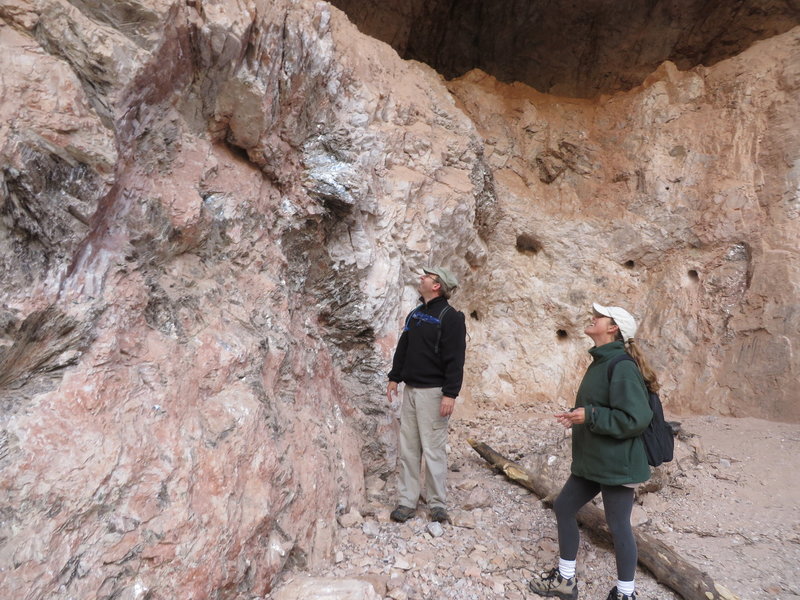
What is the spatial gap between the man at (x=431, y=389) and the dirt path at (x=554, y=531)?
0.18m

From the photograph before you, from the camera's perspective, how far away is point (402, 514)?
3178mm

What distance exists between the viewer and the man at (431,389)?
3.18 meters

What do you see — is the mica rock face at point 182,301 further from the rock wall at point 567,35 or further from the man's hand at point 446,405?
the rock wall at point 567,35

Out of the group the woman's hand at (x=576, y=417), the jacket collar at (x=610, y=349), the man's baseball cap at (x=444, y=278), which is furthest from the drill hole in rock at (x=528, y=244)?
the woman's hand at (x=576, y=417)

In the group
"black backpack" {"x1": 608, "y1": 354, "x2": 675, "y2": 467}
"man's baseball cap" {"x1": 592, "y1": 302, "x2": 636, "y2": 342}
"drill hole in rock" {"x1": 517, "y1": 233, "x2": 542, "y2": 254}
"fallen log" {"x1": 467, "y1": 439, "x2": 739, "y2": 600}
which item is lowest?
"fallen log" {"x1": 467, "y1": 439, "x2": 739, "y2": 600}

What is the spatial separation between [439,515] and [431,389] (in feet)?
2.63

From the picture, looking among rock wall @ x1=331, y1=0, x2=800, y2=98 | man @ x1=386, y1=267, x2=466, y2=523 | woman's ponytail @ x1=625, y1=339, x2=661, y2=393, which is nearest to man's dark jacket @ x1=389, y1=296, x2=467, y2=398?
man @ x1=386, y1=267, x2=466, y2=523

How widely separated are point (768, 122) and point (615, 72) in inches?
104

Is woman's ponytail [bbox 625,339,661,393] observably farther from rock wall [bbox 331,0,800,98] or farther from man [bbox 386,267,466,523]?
rock wall [bbox 331,0,800,98]

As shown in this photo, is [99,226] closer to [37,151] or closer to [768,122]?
[37,151]

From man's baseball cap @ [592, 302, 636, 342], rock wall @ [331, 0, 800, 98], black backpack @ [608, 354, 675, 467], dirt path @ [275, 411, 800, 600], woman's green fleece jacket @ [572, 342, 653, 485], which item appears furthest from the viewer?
rock wall @ [331, 0, 800, 98]

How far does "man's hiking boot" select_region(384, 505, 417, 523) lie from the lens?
125 inches

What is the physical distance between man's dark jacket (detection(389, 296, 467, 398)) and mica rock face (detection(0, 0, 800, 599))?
76cm

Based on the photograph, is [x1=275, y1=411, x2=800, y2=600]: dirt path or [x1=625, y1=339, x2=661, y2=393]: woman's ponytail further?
[x1=275, y1=411, x2=800, y2=600]: dirt path
